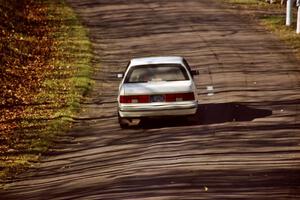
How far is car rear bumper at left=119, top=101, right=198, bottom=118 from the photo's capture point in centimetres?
1956

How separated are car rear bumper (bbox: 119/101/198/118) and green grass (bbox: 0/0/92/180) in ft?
6.91

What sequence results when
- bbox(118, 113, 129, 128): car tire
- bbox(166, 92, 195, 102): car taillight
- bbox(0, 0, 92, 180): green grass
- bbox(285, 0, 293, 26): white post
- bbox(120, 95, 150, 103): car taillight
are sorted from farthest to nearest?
1. bbox(285, 0, 293, 26): white post
2. bbox(118, 113, 129, 128): car tire
3. bbox(120, 95, 150, 103): car taillight
4. bbox(166, 92, 195, 102): car taillight
5. bbox(0, 0, 92, 180): green grass

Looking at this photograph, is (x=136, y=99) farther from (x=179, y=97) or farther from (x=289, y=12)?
(x=289, y=12)

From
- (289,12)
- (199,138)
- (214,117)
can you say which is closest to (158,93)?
(199,138)

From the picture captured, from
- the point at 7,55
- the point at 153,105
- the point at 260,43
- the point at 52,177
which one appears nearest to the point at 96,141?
the point at 153,105

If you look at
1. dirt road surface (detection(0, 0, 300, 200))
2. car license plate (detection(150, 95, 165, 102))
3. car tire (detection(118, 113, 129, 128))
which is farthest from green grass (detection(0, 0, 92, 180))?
car license plate (detection(150, 95, 165, 102))

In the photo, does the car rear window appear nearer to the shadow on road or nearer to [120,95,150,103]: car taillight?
[120,95,150,103]: car taillight

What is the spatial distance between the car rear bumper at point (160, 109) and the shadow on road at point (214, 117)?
1.84 feet

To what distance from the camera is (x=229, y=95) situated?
2369 cm

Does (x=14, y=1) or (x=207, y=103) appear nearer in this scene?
(x=207, y=103)

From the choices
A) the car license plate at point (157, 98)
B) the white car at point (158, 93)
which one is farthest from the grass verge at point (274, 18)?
the car license plate at point (157, 98)

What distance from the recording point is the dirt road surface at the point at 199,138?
1431 cm

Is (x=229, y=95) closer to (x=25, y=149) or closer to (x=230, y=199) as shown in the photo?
(x=25, y=149)

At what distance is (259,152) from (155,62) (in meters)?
4.72
